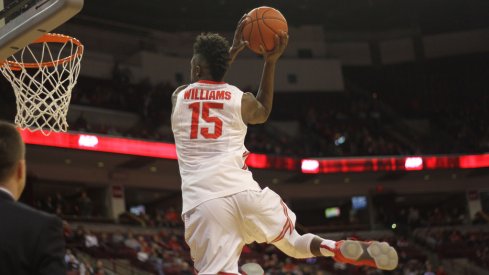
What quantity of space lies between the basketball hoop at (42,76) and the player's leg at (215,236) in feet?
11.2

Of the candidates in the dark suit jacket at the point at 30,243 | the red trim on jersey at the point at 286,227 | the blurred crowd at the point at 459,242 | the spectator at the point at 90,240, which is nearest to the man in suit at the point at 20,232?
the dark suit jacket at the point at 30,243

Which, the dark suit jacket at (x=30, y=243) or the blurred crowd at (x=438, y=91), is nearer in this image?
the dark suit jacket at (x=30, y=243)

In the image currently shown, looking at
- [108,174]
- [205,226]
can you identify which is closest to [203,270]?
[205,226]

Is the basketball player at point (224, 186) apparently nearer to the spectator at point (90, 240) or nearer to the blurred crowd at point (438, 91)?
the spectator at point (90, 240)

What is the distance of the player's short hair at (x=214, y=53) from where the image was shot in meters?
4.49

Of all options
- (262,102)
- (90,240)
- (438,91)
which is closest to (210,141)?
(262,102)

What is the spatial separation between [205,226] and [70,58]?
412cm

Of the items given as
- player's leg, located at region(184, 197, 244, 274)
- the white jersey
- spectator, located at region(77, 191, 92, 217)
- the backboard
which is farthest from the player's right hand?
spectator, located at region(77, 191, 92, 217)

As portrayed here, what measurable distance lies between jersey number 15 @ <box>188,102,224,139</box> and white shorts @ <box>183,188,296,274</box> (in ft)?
1.30

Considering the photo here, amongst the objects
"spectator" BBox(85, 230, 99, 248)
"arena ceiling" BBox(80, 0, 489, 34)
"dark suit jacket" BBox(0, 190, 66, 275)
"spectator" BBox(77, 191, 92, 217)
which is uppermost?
"arena ceiling" BBox(80, 0, 489, 34)

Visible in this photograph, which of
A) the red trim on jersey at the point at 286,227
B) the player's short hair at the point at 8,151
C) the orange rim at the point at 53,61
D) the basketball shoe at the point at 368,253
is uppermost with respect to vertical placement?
the orange rim at the point at 53,61

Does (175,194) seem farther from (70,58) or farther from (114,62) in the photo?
(70,58)

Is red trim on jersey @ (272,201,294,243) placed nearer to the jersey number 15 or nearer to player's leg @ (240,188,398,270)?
player's leg @ (240,188,398,270)

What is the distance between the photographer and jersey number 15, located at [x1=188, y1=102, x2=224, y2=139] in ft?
14.3
